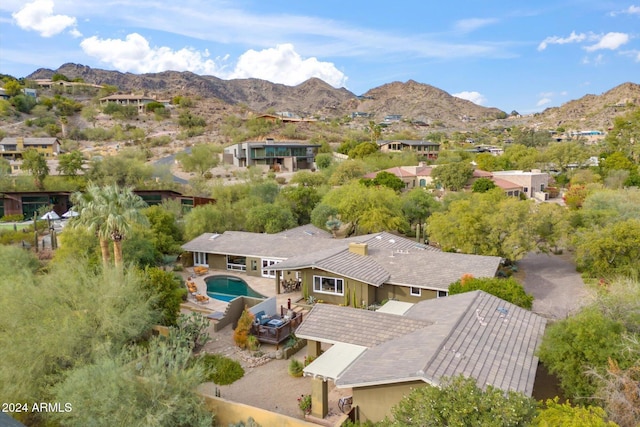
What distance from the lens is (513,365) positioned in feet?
43.1

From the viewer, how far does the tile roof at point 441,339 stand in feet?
40.2

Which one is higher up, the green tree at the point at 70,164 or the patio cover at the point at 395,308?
the green tree at the point at 70,164

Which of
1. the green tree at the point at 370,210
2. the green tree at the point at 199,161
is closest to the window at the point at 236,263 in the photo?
the green tree at the point at 370,210

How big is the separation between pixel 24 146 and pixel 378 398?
79.7 metres

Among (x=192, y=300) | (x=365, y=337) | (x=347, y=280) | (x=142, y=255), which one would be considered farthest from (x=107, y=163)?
(x=365, y=337)

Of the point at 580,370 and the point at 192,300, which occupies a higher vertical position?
the point at 580,370

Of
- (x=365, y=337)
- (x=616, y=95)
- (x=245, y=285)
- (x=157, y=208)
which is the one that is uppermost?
(x=616, y=95)

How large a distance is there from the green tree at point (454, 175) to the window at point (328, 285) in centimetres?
3638

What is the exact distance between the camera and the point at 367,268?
24609 millimetres

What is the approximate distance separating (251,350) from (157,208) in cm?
1907

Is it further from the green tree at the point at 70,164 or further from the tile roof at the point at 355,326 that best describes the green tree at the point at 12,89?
the tile roof at the point at 355,326

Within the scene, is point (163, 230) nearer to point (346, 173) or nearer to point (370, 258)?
point (370, 258)

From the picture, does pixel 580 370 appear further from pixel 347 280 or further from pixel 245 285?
pixel 245 285

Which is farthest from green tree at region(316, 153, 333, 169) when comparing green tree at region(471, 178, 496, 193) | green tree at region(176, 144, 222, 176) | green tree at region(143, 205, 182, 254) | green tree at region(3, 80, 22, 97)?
green tree at region(3, 80, 22, 97)
